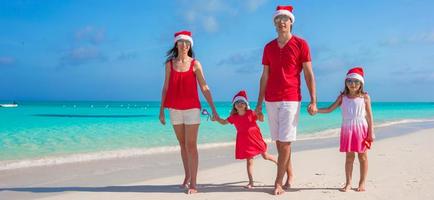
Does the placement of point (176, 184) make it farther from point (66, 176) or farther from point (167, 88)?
point (66, 176)

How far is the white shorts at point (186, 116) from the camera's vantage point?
533cm

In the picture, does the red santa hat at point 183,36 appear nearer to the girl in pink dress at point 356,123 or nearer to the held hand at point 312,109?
the held hand at point 312,109

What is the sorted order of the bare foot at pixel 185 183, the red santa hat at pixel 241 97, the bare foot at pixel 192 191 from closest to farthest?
the bare foot at pixel 192 191 → the bare foot at pixel 185 183 → the red santa hat at pixel 241 97

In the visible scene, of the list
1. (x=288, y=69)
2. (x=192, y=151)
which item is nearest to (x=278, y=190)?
(x=192, y=151)

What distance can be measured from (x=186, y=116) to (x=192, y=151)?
445mm

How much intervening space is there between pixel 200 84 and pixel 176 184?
57.4 inches

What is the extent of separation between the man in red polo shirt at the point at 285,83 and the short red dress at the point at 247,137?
56 centimetres

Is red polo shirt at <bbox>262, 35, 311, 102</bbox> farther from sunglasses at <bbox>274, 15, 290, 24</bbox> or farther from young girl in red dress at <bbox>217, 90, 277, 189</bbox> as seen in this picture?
young girl in red dress at <bbox>217, 90, 277, 189</bbox>

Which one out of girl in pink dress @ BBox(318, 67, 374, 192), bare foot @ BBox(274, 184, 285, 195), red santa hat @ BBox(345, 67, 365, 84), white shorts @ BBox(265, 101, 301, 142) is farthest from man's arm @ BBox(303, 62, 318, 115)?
bare foot @ BBox(274, 184, 285, 195)

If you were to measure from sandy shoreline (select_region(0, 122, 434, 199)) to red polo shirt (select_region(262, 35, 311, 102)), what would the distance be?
1.13 m

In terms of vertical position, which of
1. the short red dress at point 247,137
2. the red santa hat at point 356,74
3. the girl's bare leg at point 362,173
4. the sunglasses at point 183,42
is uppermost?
the sunglasses at point 183,42

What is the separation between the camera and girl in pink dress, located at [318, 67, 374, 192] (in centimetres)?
513

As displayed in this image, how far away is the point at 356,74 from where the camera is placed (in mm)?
5203

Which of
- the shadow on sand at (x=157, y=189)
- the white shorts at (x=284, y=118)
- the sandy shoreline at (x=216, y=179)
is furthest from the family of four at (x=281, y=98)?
the sandy shoreline at (x=216, y=179)
